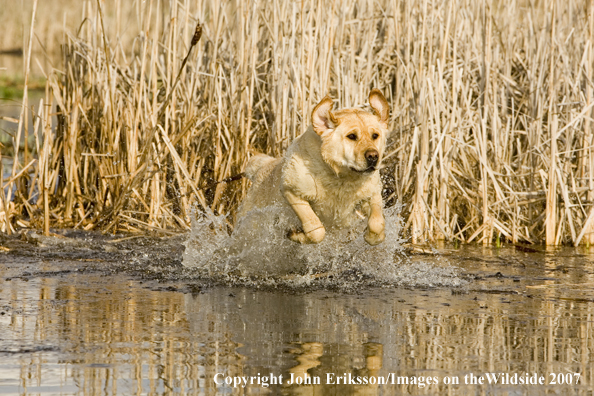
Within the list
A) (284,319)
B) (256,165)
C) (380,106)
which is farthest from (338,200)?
(284,319)

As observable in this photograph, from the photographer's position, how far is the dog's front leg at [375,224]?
527 centimetres

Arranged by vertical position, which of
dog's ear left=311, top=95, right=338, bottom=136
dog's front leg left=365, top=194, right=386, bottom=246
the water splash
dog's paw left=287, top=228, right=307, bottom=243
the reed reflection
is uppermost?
dog's ear left=311, top=95, right=338, bottom=136

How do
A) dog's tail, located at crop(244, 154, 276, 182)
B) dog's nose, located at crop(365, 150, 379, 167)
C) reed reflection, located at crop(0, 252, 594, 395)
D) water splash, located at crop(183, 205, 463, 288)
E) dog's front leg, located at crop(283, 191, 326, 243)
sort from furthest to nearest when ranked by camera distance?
1. dog's tail, located at crop(244, 154, 276, 182)
2. water splash, located at crop(183, 205, 463, 288)
3. dog's front leg, located at crop(283, 191, 326, 243)
4. dog's nose, located at crop(365, 150, 379, 167)
5. reed reflection, located at crop(0, 252, 594, 395)

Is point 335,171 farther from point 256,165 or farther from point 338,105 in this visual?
point 338,105

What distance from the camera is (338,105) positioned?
706cm

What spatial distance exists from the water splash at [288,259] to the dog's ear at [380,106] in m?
0.82

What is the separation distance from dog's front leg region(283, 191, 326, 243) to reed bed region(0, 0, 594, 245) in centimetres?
180

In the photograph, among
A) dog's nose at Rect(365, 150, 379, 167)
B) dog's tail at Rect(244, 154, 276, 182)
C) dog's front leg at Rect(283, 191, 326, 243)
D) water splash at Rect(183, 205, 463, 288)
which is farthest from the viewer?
dog's tail at Rect(244, 154, 276, 182)

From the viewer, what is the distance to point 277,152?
Result: 7.09 m

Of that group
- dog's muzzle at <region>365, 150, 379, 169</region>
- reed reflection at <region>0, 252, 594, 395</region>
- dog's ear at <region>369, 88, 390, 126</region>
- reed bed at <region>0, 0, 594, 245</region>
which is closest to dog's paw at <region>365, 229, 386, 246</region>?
reed reflection at <region>0, 252, 594, 395</region>

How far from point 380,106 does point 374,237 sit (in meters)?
0.82

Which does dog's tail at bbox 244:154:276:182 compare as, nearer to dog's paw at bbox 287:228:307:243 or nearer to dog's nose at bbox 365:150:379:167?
dog's paw at bbox 287:228:307:243

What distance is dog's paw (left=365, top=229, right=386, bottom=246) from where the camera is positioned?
530cm

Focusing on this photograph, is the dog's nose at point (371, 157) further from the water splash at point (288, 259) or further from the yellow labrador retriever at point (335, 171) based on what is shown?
the water splash at point (288, 259)
